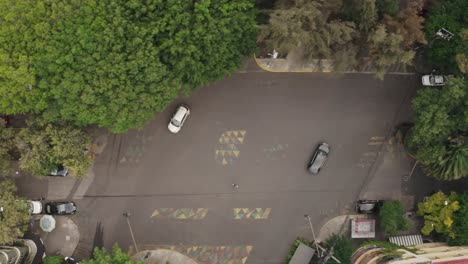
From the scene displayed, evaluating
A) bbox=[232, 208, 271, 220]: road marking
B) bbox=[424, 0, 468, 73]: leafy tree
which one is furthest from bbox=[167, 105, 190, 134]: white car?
bbox=[424, 0, 468, 73]: leafy tree

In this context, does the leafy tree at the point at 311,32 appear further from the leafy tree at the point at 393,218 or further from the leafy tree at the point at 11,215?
the leafy tree at the point at 11,215

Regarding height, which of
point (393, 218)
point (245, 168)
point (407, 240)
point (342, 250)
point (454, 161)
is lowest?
point (407, 240)

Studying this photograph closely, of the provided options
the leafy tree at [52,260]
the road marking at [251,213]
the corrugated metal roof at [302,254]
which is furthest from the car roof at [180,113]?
the corrugated metal roof at [302,254]

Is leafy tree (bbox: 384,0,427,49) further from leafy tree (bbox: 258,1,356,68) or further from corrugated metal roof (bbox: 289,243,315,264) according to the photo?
corrugated metal roof (bbox: 289,243,315,264)

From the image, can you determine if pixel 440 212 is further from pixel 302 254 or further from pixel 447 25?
pixel 447 25

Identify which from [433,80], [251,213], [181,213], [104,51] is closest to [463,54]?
[433,80]

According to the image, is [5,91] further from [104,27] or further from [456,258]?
[456,258]
